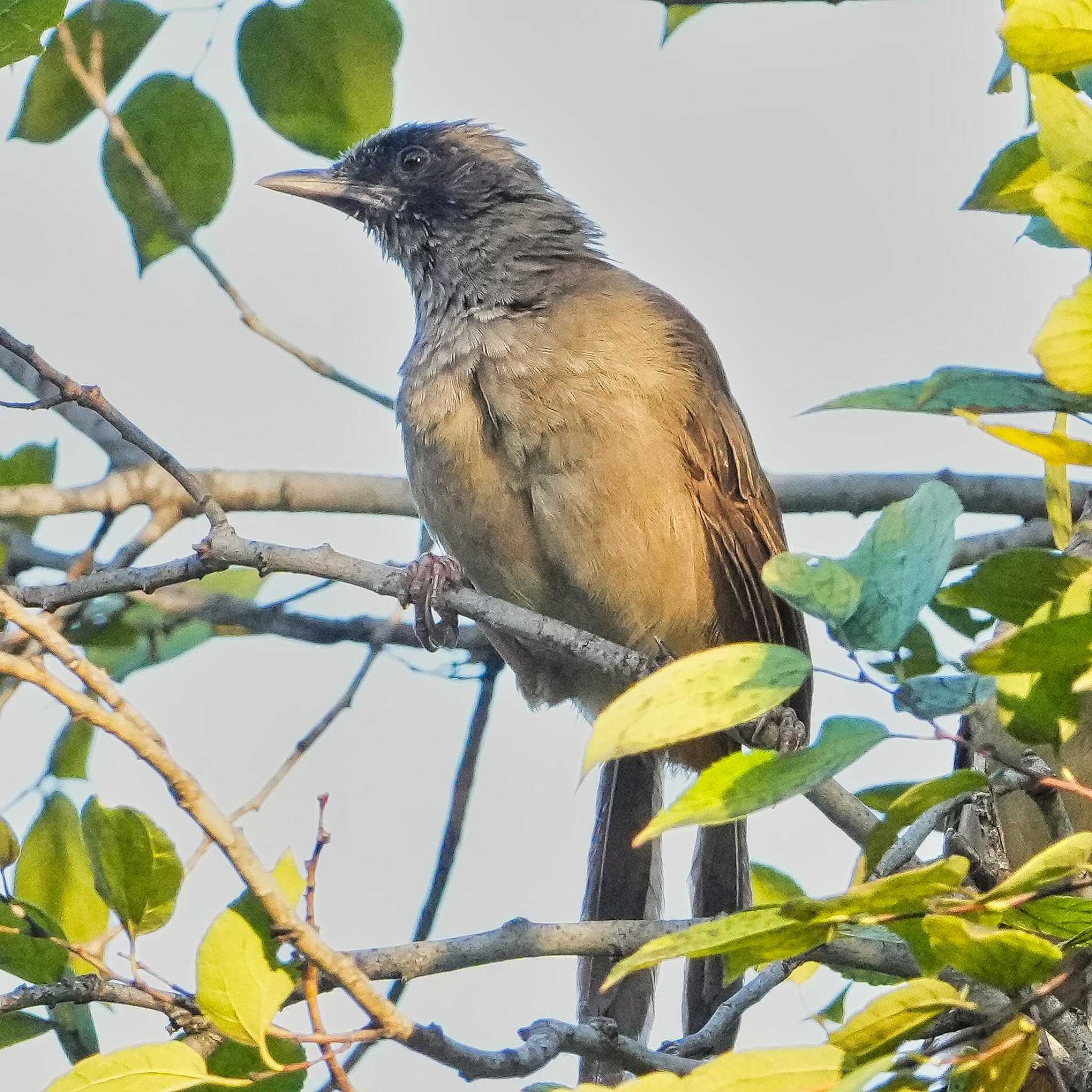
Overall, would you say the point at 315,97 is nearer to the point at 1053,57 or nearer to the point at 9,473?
the point at 9,473

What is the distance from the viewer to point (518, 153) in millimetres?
5875

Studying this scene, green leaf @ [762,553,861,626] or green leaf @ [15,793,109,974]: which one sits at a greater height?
green leaf @ [762,553,861,626]

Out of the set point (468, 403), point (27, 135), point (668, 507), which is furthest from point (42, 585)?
point (668, 507)

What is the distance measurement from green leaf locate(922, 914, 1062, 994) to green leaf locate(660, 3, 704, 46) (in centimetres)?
267

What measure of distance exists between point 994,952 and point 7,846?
201 cm

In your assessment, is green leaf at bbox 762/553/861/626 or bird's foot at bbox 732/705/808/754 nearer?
green leaf at bbox 762/553/861/626

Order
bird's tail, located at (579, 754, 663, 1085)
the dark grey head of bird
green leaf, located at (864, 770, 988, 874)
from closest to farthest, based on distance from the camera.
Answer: green leaf, located at (864, 770, 988, 874) < bird's tail, located at (579, 754, 663, 1085) < the dark grey head of bird

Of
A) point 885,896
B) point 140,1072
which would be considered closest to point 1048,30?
point 885,896

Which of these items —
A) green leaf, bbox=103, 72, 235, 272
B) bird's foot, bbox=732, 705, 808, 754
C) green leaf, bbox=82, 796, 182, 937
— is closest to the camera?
green leaf, bbox=82, 796, 182, 937

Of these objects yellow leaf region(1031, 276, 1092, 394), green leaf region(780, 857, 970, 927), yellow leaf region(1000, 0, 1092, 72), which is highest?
yellow leaf region(1000, 0, 1092, 72)

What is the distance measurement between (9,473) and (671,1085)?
326 cm

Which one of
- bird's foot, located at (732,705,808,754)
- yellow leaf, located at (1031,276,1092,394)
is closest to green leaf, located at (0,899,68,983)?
bird's foot, located at (732,705,808,754)

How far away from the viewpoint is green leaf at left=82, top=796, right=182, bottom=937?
241cm

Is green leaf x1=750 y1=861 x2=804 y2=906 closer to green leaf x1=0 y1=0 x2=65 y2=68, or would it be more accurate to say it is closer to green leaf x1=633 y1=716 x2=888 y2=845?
green leaf x1=633 y1=716 x2=888 y2=845
